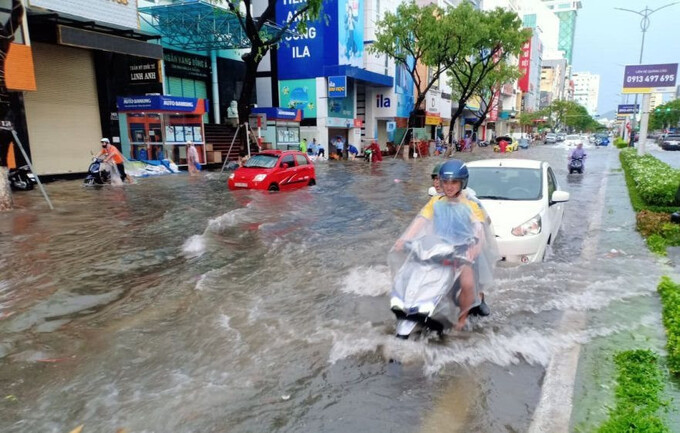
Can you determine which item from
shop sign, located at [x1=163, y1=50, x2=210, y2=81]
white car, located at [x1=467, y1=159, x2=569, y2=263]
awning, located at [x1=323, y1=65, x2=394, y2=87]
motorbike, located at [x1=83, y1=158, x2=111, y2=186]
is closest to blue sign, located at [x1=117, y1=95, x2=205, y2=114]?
shop sign, located at [x1=163, y1=50, x2=210, y2=81]

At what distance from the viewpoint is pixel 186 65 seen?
82.6 ft

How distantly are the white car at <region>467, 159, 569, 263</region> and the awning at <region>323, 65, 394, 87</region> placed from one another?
2411 centimetres

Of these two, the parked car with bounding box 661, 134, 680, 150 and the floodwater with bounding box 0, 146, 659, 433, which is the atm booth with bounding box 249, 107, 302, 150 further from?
the parked car with bounding box 661, 134, 680, 150

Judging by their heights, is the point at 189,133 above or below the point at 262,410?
above

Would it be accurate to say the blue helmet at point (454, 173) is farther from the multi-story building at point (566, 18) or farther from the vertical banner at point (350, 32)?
the multi-story building at point (566, 18)

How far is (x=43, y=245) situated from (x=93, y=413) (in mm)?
6063

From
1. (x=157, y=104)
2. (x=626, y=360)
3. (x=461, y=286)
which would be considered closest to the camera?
(x=626, y=360)

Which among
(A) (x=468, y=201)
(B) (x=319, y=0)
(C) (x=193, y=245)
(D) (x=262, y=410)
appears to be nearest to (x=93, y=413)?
(D) (x=262, y=410)

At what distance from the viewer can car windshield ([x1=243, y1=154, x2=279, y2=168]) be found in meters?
15.0

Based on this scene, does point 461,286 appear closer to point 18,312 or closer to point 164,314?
point 164,314

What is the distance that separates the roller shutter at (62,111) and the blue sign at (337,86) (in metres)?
15.2

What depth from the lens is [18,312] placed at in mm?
5355

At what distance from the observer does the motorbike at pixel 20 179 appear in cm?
1468

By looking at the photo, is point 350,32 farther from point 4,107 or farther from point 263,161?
point 4,107
